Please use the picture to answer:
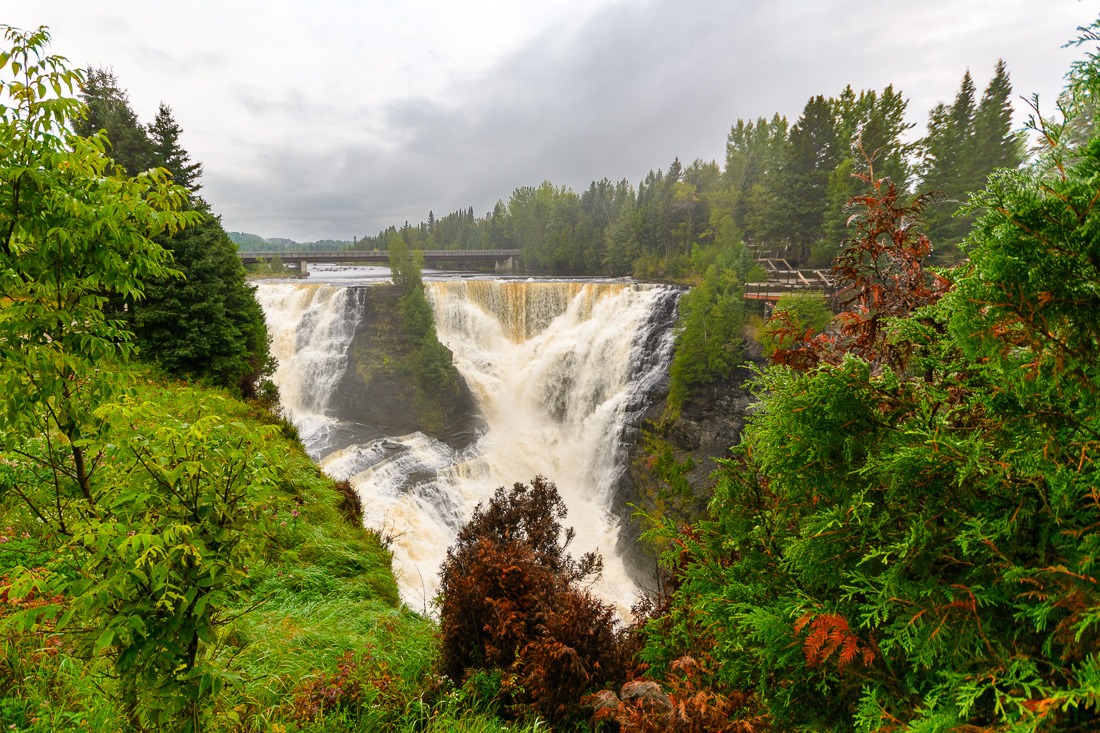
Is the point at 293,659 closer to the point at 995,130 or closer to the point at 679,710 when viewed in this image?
the point at 679,710

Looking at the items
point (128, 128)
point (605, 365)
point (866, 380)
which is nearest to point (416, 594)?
point (866, 380)

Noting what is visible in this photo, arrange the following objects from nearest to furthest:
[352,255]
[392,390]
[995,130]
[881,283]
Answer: [881,283] < [995,130] < [392,390] < [352,255]

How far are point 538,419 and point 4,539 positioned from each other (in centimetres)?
2245

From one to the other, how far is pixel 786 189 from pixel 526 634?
109 ft

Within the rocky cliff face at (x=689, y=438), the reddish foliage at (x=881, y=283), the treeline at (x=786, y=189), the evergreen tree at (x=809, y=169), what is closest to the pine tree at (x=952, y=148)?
the treeline at (x=786, y=189)

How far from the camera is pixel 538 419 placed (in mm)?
26156

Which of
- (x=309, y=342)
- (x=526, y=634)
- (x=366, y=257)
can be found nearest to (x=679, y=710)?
(x=526, y=634)

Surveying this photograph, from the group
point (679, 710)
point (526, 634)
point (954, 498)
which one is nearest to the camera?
point (954, 498)

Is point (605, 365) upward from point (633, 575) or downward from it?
upward

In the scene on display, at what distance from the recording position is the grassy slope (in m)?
2.61

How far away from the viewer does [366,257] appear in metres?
56.4

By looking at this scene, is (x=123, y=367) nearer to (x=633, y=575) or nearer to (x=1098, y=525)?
(x=1098, y=525)

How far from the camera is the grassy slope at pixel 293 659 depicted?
2612 millimetres

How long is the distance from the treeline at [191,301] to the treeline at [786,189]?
1625 cm
